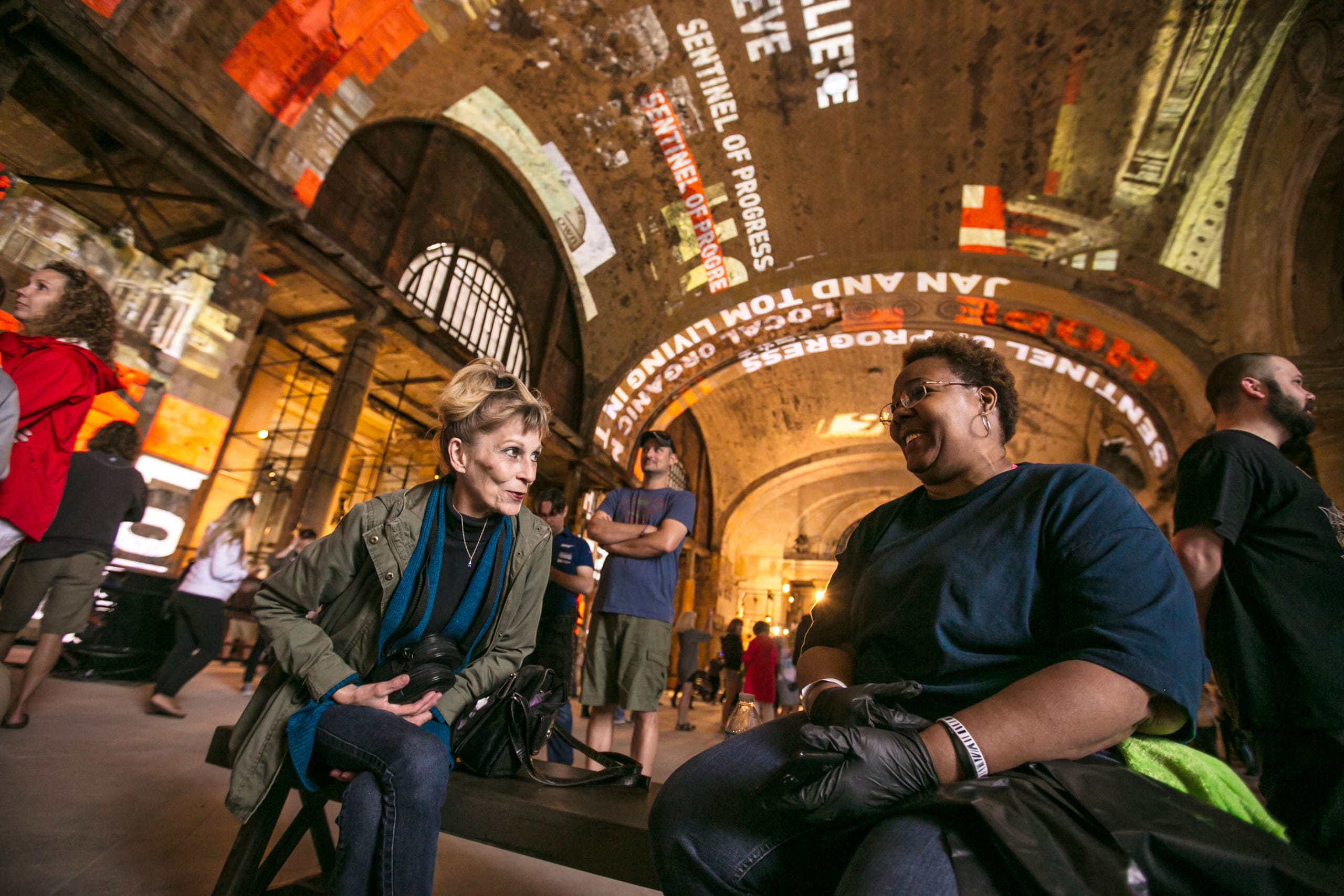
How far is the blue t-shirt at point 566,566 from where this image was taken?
12.5 feet

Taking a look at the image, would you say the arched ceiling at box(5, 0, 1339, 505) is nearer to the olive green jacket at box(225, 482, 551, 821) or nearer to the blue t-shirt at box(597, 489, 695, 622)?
the blue t-shirt at box(597, 489, 695, 622)

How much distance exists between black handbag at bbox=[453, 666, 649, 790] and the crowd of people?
6 cm

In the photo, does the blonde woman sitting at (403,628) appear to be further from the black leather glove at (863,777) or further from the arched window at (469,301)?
the arched window at (469,301)

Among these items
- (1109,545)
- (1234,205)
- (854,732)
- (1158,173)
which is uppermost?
(1158,173)

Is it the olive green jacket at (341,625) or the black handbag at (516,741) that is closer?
the olive green jacket at (341,625)

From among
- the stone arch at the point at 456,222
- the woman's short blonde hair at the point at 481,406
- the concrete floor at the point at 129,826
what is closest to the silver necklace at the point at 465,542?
the woman's short blonde hair at the point at 481,406

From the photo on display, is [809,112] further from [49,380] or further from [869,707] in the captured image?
[869,707]

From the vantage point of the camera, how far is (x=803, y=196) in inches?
417

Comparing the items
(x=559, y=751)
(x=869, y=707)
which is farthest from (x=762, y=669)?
(x=869, y=707)

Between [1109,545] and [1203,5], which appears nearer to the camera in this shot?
[1109,545]

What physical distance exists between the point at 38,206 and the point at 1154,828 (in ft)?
27.3

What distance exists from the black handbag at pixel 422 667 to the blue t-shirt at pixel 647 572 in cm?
162

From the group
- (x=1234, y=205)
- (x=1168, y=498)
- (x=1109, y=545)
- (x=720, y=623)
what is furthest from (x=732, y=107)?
(x=720, y=623)

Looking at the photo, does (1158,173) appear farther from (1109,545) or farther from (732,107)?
(1109,545)
